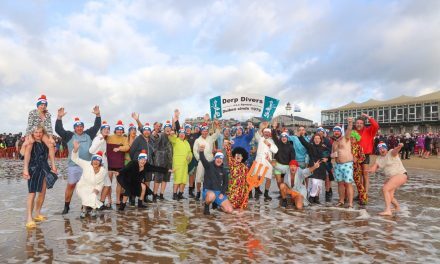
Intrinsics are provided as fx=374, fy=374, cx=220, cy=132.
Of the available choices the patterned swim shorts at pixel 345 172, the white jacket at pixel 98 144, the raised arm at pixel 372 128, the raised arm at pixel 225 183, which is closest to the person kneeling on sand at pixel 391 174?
the patterned swim shorts at pixel 345 172

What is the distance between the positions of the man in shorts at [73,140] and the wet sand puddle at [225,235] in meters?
0.54

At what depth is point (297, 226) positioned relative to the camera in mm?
6637

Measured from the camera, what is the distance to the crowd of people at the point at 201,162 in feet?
23.5

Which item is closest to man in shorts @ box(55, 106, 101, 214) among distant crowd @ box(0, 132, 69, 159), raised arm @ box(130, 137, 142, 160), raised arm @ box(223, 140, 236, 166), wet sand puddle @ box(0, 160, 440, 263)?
wet sand puddle @ box(0, 160, 440, 263)

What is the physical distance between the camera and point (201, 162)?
8.33m

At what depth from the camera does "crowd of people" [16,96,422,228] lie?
23.5 ft

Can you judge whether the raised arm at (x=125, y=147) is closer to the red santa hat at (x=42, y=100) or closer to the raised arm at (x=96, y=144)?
the raised arm at (x=96, y=144)

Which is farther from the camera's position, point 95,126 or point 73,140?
point 95,126

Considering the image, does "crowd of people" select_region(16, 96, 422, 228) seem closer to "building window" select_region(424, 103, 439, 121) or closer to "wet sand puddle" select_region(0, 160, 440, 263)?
"wet sand puddle" select_region(0, 160, 440, 263)

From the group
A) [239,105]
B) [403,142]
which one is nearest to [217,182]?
[239,105]

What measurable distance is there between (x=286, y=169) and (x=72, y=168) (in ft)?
15.7

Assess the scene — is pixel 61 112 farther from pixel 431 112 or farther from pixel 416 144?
pixel 431 112

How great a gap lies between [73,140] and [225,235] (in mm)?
3723

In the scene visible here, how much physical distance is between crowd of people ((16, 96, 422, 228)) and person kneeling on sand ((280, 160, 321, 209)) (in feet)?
0.07
